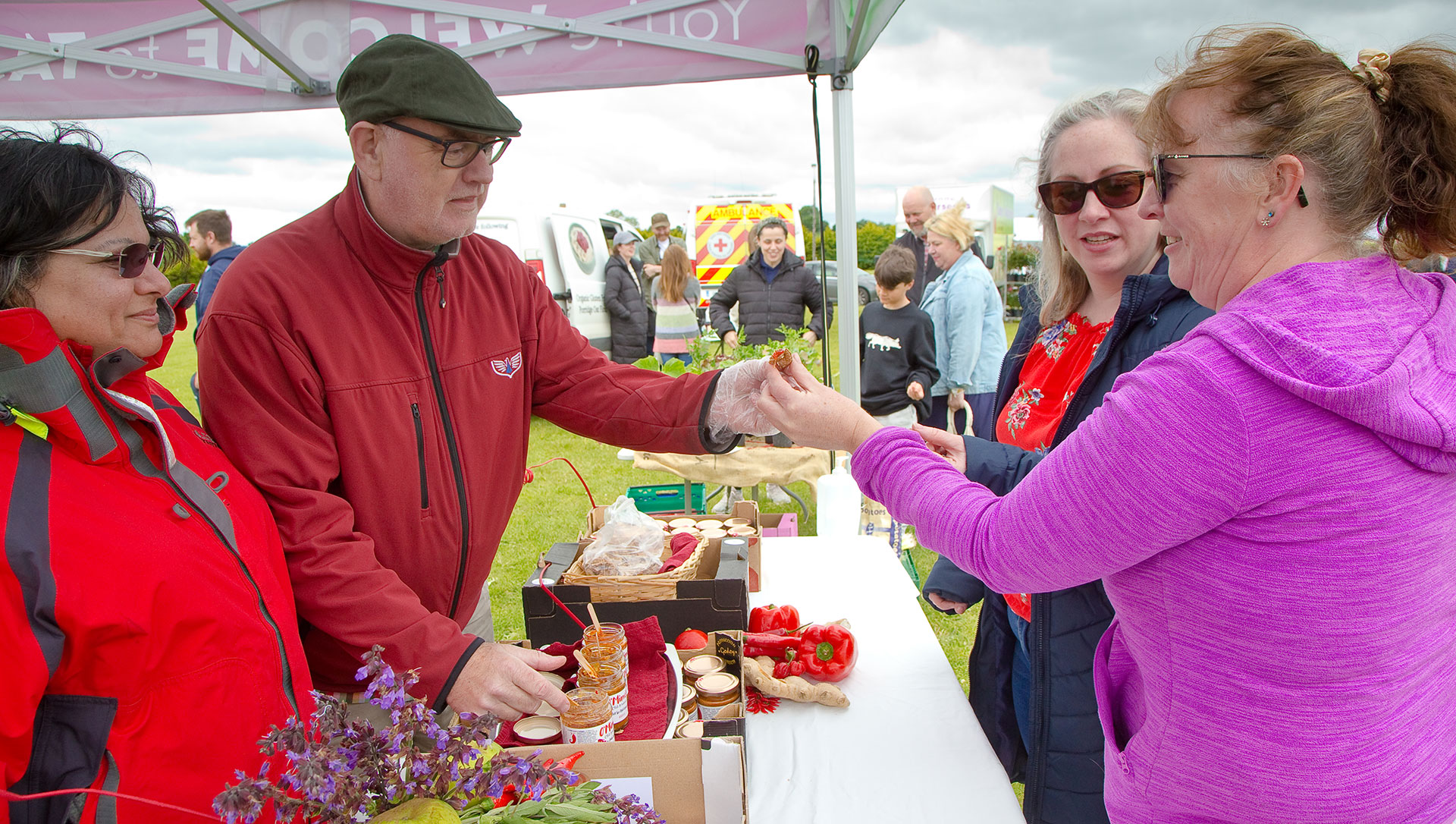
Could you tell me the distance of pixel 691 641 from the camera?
74.9 inches

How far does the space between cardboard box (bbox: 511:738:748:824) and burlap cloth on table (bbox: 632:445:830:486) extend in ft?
11.6

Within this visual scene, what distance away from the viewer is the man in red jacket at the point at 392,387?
150 cm

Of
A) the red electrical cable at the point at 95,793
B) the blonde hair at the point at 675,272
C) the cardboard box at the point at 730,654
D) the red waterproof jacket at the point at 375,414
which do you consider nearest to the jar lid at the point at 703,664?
the cardboard box at the point at 730,654

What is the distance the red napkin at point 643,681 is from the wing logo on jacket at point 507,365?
0.66 meters

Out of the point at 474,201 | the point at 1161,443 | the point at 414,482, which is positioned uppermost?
the point at 474,201

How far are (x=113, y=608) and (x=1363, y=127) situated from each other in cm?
186

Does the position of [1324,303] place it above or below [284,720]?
above

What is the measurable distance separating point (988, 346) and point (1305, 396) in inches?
198

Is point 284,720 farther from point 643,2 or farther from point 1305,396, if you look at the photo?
point 643,2

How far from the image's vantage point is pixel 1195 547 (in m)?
1.10

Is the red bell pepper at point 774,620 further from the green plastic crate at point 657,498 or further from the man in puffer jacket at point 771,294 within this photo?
the man in puffer jacket at point 771,294

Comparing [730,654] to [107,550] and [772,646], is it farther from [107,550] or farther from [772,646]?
[107,550]

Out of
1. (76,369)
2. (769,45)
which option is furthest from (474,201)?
(769,45)

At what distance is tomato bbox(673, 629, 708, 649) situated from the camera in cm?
190
